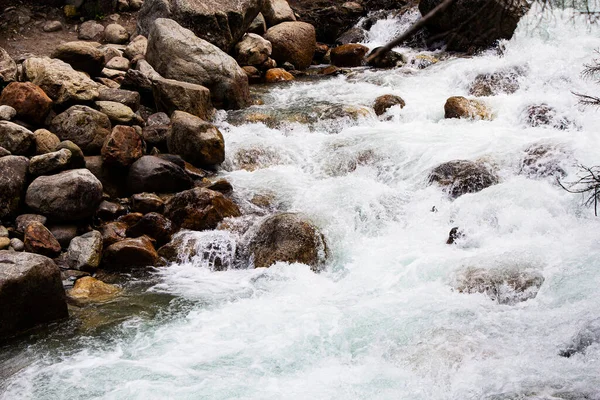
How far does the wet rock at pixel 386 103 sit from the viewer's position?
1129 cm

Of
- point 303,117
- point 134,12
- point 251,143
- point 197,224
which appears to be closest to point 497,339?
point 197,224

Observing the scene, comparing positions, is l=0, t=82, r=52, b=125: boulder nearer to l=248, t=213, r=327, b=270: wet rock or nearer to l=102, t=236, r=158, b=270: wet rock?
l=102, t=236, r=158, b=270: wet rock

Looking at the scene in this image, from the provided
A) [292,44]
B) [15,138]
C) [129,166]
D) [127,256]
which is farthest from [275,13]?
[127,256]

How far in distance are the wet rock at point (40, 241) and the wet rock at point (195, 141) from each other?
105 inches

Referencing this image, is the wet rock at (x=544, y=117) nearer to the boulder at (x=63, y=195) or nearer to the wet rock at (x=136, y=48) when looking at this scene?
the boulder at (x=63, y=195)

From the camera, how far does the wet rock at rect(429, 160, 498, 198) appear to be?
8.31 metres

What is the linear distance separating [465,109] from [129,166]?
5912mm

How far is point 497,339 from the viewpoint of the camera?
5066mm

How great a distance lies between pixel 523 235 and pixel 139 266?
15.0 ft

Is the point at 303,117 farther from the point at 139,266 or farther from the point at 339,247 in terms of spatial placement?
the point at 139,266

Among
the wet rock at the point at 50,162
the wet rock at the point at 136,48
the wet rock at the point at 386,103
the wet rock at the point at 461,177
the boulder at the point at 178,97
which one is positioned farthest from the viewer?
the wet rock at the point at 136,48

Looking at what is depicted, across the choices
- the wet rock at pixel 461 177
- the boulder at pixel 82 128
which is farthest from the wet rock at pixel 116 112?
the wet rock at pixel 461 177

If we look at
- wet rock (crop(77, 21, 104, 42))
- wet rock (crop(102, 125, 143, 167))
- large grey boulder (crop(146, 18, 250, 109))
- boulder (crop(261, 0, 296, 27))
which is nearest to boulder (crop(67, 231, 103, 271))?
wet rock (crop(102, 125, 143, 167))

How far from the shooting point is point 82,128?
872 centimetres
